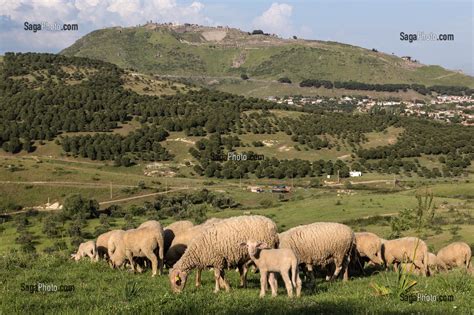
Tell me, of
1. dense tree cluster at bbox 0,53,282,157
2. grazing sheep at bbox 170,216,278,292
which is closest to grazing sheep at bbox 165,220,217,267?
grazing sheep at bbox 170,216,278,292

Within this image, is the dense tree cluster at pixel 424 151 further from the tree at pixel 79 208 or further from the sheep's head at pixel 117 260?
the sheep's head at pixel 117 260

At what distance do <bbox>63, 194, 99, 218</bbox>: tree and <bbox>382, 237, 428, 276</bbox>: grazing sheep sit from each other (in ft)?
189

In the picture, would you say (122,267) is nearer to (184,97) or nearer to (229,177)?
(229,177)

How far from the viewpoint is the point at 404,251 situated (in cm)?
2348

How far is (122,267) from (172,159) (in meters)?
106

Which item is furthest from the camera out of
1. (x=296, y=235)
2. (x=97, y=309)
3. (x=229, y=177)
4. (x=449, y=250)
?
(x=229, y=177)

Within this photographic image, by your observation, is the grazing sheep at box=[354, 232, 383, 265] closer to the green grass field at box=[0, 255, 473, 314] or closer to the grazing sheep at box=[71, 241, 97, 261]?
the green grass field at box=[0, 255, 473, 314]

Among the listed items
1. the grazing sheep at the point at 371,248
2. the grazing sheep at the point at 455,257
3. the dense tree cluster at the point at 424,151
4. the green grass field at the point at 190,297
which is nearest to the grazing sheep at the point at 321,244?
the green grass field at the point at 190,297

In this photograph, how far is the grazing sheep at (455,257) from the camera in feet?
86.9

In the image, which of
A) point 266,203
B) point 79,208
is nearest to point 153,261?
point 79,208

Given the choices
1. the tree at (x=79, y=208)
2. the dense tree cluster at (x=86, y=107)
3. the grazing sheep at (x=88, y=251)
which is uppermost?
the dense tree cluster at (x=86, y=107)

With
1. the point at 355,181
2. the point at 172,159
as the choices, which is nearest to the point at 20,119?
the point at 172,159

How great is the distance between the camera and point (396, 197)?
240 feet

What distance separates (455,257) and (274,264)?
15387 mm
